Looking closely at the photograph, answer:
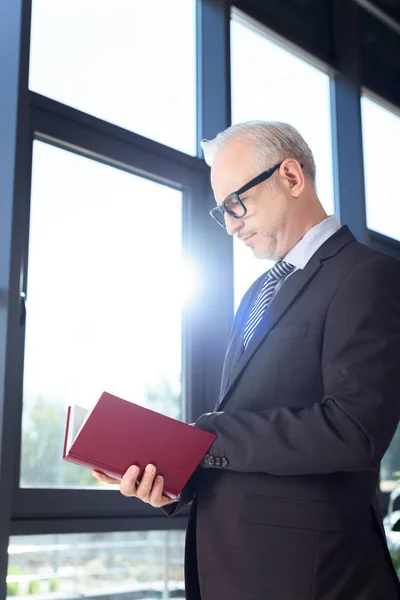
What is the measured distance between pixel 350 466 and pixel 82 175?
5.45 feet

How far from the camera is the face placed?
1606mm

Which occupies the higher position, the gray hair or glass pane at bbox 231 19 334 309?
glass pane at bbox 231 19 334 309

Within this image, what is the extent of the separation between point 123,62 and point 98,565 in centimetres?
177

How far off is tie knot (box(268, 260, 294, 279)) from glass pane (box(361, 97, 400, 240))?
2.66 meters

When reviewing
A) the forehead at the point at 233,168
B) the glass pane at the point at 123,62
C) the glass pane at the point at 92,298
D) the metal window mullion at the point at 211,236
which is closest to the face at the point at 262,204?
the forehead at the point at 233,168

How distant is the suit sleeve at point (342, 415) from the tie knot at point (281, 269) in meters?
0.24

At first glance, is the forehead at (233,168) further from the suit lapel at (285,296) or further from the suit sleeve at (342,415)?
the suit sleeve at (342,415)

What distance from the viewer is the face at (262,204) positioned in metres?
1.61

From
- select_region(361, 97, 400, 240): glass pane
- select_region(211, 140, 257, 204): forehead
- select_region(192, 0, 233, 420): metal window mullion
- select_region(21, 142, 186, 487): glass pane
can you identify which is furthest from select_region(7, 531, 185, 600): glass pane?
select_region(361, 97, 400, 240): glass pane

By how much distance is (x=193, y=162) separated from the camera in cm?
308

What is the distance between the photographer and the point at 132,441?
1361mm

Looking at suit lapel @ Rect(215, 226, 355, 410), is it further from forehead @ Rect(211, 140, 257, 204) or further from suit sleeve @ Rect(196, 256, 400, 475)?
forehead @ Rect(211, 140, 257, 204)

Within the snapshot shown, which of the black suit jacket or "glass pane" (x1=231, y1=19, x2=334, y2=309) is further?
"glass pane" (x1=231, y1=19, x2=334, y2=309)

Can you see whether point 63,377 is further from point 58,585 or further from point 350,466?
point 350,466
